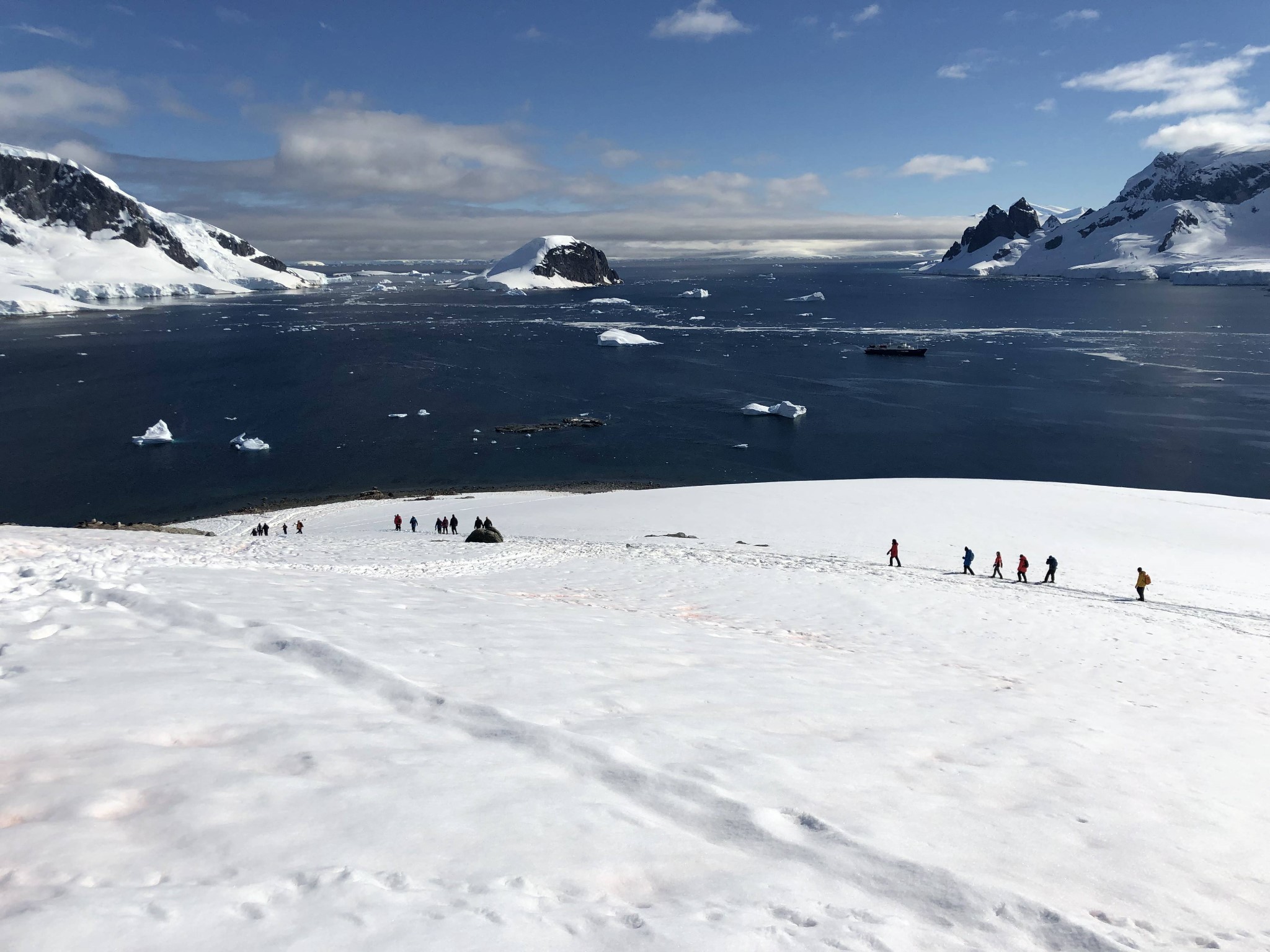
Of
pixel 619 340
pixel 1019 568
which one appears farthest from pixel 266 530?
pixel 619 340

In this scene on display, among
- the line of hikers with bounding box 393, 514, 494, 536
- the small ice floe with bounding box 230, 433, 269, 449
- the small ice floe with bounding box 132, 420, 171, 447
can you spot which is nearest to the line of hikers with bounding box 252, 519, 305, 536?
the line of hikers with bounding box 393, 514, 494, 536

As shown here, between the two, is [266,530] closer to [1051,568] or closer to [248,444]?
[248,444]

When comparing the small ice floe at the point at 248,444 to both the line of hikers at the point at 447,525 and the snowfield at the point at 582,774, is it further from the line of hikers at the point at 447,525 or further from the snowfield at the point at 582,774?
the snowfield at the point at 582,774

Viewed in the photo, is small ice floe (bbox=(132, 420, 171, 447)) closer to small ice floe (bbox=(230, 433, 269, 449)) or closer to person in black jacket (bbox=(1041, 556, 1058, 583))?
small ice floe (bbox=(230, 433, 269, 449))

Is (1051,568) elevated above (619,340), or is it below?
below

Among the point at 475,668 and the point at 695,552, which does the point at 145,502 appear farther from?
the point at 475,668

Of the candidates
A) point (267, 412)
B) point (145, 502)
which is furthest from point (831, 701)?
point (267, 412)
